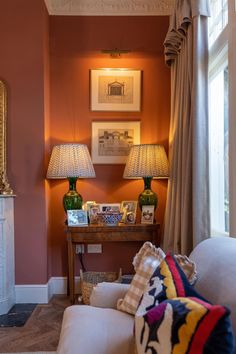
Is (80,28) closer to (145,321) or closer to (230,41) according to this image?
(230,41)

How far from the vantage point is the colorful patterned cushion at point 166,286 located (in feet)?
4.05

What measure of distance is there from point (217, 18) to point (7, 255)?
2560 millimetres

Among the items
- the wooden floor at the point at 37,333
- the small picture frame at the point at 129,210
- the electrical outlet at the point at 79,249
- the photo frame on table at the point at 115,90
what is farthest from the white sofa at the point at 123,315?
the photo frame on table at the point at 115,90

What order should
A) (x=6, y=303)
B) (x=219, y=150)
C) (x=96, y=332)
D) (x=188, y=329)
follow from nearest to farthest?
1. (x=188, y=329)
2. (x=96, y=332)
3. (x=219, y=150)
4. (x=6, y=303)

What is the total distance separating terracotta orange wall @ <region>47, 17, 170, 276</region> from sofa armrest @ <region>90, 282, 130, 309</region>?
1.67 meters

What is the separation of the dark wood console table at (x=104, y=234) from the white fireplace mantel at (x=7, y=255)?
54 cm

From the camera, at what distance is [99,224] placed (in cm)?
336

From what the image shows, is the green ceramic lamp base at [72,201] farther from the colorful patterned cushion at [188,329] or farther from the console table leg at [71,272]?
the colorful patterned cushion at [188,329]

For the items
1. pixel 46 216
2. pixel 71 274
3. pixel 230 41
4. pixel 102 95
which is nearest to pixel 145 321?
pixel 230 41

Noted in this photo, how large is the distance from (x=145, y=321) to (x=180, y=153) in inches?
79.5

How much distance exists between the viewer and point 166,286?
1.28 meters

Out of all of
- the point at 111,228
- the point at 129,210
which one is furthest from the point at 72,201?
the point at 129,210

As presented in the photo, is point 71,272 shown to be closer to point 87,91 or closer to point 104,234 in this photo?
point 104,234

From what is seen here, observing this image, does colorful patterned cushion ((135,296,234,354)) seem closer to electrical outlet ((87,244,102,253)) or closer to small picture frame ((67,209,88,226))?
small picture frame ((67,209,88,226))
